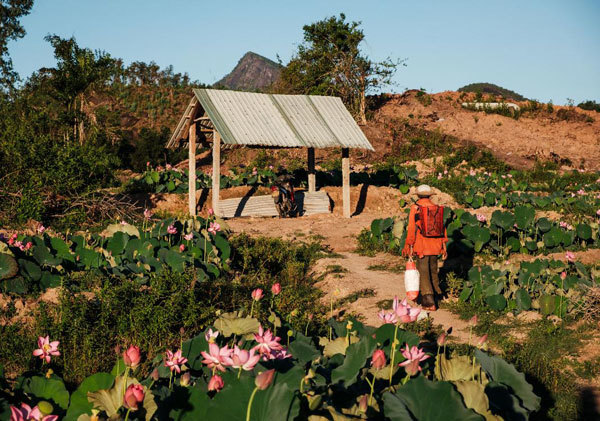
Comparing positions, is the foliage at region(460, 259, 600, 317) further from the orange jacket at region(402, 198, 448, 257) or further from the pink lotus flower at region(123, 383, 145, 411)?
the pink lotus flower at region(123, 383, 145, 411)

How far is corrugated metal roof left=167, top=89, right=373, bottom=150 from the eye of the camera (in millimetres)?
14500

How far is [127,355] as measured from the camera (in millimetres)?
2918

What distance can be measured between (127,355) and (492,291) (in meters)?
6.03

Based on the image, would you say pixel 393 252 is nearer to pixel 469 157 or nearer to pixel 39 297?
pixel 39 297

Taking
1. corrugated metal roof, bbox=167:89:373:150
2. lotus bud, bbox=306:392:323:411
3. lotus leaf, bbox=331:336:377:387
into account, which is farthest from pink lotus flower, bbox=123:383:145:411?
corrugated metal roof, bbox=167:89:373:150

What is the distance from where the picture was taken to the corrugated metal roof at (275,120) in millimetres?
14500

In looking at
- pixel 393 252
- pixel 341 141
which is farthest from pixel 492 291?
pixel 341 141

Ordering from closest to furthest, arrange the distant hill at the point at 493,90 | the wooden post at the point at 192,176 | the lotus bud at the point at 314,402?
the lotus bud at the point at 314,402 → the wooden post at the point at 192,176 → the distant hill at the point at 493,90

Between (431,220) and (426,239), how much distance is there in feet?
0.85

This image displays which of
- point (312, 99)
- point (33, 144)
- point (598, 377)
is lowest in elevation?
point (598, 377)

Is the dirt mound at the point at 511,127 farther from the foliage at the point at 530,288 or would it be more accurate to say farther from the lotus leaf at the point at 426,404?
the lotus leaf at the point at 426,404

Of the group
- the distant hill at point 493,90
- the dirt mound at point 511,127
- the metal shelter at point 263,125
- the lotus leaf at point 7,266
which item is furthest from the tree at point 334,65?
the distant hill at point 493,90

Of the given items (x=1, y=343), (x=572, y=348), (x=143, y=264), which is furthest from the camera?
(x=143, y=264)

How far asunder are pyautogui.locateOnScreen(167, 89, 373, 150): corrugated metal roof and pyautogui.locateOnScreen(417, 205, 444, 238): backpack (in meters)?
6.76
